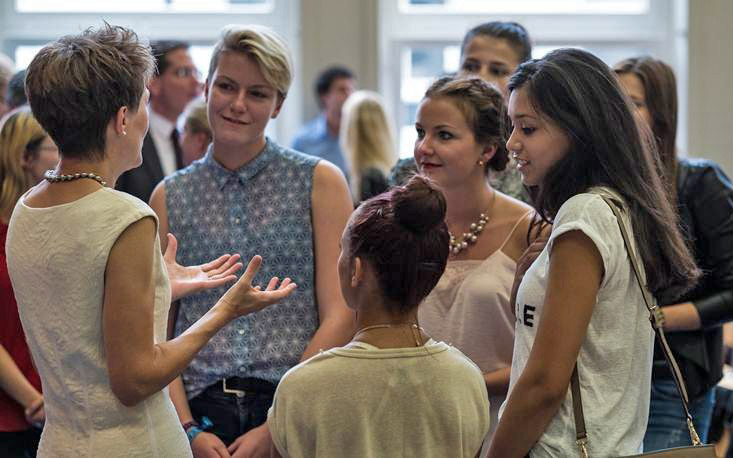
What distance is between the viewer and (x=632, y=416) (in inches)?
73.0

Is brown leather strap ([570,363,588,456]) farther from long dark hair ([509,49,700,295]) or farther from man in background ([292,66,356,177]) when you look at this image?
man in background ([292,66,356,177])

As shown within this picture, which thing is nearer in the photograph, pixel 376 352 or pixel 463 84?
pixel 376 352

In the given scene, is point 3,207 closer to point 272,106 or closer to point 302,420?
point 272,106

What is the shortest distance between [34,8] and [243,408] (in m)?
4.55

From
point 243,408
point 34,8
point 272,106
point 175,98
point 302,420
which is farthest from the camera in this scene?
point 34,8

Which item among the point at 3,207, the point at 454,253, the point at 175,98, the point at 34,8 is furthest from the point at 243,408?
the point at 34,8

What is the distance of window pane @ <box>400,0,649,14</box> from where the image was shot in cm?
629

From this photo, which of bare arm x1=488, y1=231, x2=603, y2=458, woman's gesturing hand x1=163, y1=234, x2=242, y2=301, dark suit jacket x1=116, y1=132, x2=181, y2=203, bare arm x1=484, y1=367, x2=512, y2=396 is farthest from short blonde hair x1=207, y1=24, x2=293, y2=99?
dark suit jacket x1=116, y1=132, x2=181, y2=203

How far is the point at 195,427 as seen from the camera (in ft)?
7.76

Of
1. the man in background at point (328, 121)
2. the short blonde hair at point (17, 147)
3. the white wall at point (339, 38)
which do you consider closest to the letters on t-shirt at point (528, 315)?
the short blonde hair at point (17, 147)

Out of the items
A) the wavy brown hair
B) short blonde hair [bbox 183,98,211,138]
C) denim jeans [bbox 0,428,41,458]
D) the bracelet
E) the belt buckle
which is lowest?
denim jeans [bbox 0,428,41,458]

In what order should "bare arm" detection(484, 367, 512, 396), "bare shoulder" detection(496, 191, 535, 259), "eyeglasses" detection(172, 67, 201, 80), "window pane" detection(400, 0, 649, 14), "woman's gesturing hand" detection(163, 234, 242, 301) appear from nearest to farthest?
"woman's gesturing hand" detection(163, 234, 242, 301) < "bare arm" detection(484, 367, 512, 396) < "bare shoulder" detection(496, 191, 535, 259) < "eyeglasses" detection(172, 67, 201, 80) < "window pane" detection(400, 0, 649, 14)

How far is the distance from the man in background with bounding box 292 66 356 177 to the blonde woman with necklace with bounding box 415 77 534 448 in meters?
3.23

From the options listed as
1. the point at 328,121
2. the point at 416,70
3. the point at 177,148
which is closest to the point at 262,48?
the point at 177,148
